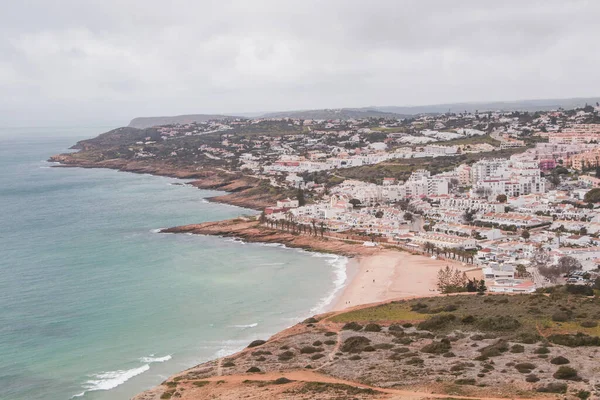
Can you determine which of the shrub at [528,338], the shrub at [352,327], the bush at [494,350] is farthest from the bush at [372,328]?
the shrub at [528,338]

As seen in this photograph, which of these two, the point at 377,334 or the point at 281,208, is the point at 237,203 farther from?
the point at 377,334

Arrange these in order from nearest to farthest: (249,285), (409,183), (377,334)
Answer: (377,334)
(249,285)
(409,183)

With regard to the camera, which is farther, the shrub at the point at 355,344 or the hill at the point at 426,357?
the shrub at the point at 355,344

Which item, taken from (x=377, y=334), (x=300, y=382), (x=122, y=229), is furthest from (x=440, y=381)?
(x=122, y=229)

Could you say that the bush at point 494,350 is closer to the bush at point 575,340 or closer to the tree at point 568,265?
the bush at point 575,340

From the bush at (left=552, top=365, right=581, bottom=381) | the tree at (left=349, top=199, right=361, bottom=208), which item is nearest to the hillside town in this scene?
the tree at (left=349, top=199, right=361, bottom=208)

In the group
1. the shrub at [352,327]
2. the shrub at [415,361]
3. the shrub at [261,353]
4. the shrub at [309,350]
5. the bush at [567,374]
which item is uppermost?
the bush at [567,374]

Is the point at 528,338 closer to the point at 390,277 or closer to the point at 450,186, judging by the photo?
the point at 390,277
